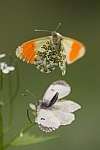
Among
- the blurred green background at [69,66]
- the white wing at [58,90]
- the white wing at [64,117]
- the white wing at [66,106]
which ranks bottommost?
the blurred green background at [69,66]

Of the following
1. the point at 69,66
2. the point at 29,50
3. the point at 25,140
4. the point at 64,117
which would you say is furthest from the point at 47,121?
the point at 69,66

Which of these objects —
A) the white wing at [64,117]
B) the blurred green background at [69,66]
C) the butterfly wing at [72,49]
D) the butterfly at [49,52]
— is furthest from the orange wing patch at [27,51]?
the blurred green background at [69,66]

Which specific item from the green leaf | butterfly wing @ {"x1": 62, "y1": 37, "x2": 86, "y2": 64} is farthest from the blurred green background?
butterfly wing @ {"x1": 62, "y1": 37, "x2": 86, "y2": 64}

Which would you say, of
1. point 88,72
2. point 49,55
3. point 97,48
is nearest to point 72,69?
point 88,72

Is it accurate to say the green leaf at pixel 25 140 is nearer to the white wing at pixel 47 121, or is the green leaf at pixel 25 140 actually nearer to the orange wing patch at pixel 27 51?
the white wing at pixel 47 121

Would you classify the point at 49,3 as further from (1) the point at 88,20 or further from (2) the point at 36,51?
(2) the point at 36,51

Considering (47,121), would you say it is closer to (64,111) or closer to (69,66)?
(64,111)
